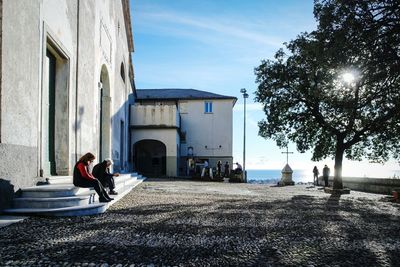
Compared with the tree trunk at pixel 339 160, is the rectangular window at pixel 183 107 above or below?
above

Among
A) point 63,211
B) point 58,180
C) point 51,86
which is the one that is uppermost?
point 51,86

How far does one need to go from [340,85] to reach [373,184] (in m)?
8.87

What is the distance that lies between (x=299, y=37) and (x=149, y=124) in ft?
53.4

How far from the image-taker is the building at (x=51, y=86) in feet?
21.0

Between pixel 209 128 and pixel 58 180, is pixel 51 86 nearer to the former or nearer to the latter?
pixel 58 180

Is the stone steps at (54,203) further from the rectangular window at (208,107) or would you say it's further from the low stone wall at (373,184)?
the rectangular window at (208,107)

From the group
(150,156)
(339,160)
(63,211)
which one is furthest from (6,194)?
(150,156)

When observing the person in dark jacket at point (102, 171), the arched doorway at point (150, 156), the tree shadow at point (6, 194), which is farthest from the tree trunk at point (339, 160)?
the arched doorway at point (150, 156)

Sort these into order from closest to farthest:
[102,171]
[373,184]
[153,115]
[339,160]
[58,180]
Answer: [58,180], [102,171], [339,160], [373,184], [153,115]

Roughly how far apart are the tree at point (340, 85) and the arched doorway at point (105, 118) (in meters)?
8.13

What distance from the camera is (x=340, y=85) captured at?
44.9ft

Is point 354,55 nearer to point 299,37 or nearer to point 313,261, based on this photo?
point 299,37

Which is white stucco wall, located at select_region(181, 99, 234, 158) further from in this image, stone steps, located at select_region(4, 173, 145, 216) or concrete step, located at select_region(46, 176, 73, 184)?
stone steps, located at select_region(4, 173, 145, 216)

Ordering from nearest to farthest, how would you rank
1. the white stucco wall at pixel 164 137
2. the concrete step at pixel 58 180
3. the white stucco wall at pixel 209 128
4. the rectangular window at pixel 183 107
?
1. the concrete step at pixel 58 180
2. the white stucco wall at pixel 164 137
3. the white stucco wall at pixel 209 128
4. the rectangular window at pixel 183 107
